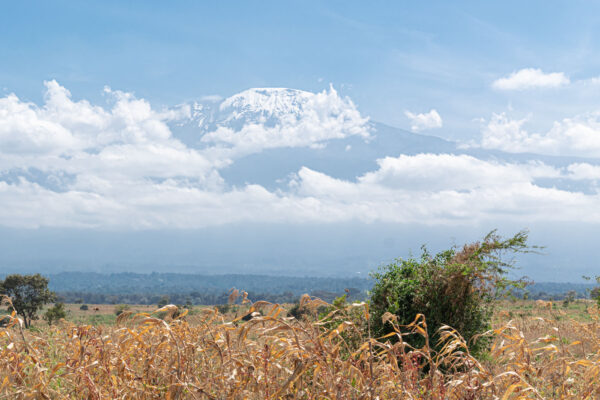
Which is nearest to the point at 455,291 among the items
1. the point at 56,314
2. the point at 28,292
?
the point at 56,314

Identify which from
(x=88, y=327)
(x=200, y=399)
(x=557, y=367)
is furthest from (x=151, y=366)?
(x=557, y=367)

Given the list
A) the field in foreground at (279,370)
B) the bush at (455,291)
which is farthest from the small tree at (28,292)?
the field in foreground at (279,370)

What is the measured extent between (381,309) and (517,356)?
24.8 feet

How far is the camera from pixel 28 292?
164 ft

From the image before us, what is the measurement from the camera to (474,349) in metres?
10.9

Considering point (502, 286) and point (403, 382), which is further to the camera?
point (502, 286)

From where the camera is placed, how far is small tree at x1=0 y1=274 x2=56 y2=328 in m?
48.8

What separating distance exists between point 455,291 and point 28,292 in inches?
1940

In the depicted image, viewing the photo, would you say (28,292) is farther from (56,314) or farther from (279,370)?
(279,370)

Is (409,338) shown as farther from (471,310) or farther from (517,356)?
(517,356)

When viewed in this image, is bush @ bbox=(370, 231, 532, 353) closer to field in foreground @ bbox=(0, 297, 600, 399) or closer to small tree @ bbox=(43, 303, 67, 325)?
field in foreground @ bbox=(0, 297, 600, 399)

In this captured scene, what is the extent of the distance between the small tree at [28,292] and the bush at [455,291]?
46536mm

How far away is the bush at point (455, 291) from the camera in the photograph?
10.5 m

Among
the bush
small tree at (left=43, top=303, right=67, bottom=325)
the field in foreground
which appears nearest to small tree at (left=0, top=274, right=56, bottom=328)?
small tree at (left=43, top=303, right=67, bottom=325)
